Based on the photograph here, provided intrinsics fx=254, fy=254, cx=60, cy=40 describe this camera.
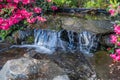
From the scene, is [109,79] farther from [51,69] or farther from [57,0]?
[57,0]

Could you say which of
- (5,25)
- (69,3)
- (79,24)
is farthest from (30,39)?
(69,3)

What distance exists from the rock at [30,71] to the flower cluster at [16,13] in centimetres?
217

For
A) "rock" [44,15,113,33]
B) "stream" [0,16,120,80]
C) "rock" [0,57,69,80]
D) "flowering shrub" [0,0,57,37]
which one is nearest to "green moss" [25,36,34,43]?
"stream" [0,16,120,80]

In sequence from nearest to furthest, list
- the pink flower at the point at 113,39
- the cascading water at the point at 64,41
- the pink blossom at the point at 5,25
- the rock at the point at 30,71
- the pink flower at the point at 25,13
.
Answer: the rock at the point at 30,71, the pink flower at the point at 113,39, the cascading water at the point at 64,41, the pink blossom at the point at 5,25, the pink flower at the point at 25,13

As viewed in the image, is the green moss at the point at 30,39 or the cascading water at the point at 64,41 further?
the green moss at the point at 30,39

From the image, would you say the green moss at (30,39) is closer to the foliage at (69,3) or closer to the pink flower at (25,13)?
the pink flower at (25,13)

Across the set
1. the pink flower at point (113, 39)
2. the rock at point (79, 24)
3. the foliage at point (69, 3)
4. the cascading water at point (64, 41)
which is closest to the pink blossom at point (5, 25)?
the cascading water at point (64, 41)

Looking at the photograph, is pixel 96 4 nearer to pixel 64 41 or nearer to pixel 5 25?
pixel 64 41

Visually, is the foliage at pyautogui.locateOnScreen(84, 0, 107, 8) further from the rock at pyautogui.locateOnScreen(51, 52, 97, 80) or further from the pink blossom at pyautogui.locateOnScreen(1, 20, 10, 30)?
the pink blossom at pyautogui.locateOnScreen(1, 20, 10, 30)

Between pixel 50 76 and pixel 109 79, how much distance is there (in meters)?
1.20

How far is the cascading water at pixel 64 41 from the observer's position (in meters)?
6.22

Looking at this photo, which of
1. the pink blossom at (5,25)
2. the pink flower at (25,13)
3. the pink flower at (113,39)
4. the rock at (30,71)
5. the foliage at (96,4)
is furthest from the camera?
the foliage at (96,4)

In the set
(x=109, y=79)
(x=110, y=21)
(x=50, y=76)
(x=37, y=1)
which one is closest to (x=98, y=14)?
(x=110, y=21)

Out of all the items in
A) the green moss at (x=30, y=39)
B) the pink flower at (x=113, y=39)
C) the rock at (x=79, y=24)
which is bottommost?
the green moss at (x=30, y=39)
